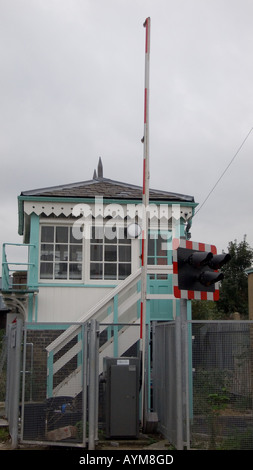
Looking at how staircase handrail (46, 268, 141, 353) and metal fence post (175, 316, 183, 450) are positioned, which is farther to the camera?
staircase handrail (46, 268, 141, 353)

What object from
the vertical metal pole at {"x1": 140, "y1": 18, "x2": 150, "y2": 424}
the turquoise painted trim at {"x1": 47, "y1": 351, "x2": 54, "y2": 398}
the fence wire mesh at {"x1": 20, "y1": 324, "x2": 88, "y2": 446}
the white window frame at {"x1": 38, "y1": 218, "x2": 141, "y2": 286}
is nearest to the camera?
the fence wire mesh at {"x1": 20, "y1": 324, "x2": 88, "y2": 446}

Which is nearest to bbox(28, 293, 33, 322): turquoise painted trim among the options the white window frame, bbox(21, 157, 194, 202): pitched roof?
the white window frame

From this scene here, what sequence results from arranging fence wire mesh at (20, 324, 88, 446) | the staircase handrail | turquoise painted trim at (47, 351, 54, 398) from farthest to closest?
the staircase handrail
turquoise painted trim at (47, 351, 54, 398)
fence wire mesh at (20, 324, 88, 446)

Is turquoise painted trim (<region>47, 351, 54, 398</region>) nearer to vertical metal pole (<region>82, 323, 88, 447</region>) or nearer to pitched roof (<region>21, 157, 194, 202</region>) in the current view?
vertical metal pole (<region>82, 323, 88, 447</region>)

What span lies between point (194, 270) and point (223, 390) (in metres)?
1.73

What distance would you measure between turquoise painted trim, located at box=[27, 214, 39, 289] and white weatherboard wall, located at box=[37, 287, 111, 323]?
0.95 feet

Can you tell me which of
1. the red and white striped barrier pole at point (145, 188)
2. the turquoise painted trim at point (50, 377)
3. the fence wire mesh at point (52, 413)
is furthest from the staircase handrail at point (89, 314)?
the red and white striped barrier pole at point (145, 188)

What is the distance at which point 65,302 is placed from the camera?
44.3 ft

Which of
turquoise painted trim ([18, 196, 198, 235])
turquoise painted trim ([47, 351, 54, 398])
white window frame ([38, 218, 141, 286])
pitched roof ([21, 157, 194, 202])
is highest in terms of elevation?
pitched roof ([21, 157, 194, 202])

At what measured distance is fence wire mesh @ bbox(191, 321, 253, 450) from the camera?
7836 mm

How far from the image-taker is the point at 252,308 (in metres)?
19.0

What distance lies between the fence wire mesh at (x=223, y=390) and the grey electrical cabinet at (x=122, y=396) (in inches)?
55.7

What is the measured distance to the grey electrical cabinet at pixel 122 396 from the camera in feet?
30.5
